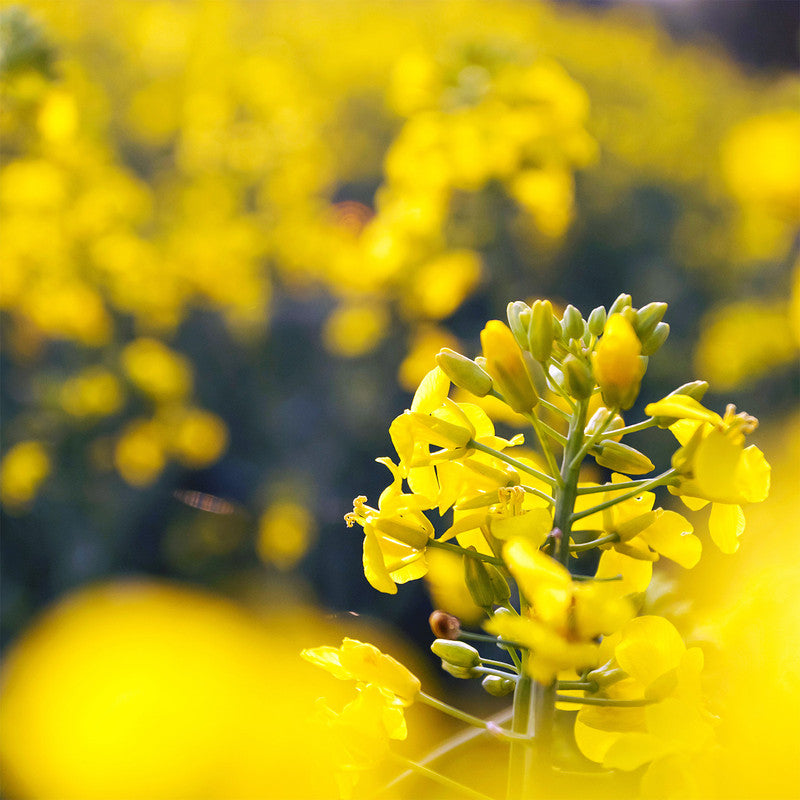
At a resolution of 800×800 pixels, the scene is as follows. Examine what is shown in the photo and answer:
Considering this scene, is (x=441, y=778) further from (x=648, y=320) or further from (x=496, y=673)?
(x=648, y=320)

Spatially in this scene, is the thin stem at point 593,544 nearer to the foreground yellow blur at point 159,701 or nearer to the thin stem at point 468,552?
the thin stem at point 468,552

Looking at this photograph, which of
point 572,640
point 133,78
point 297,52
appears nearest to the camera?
point 572,640

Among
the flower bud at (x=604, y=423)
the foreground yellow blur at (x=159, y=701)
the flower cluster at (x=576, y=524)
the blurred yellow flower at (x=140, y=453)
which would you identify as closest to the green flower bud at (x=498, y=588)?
the flower cluster at (x=576, y=524)

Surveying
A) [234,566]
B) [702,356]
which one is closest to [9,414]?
[234,566]

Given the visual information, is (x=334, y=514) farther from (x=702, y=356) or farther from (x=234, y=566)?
(x=702, y=356)

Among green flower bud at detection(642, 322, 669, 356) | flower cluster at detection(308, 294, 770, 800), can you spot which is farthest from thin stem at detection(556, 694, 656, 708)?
green flower bud at detection(642, 322, 669, 356)

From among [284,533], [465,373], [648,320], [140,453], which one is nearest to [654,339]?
[648,320]
